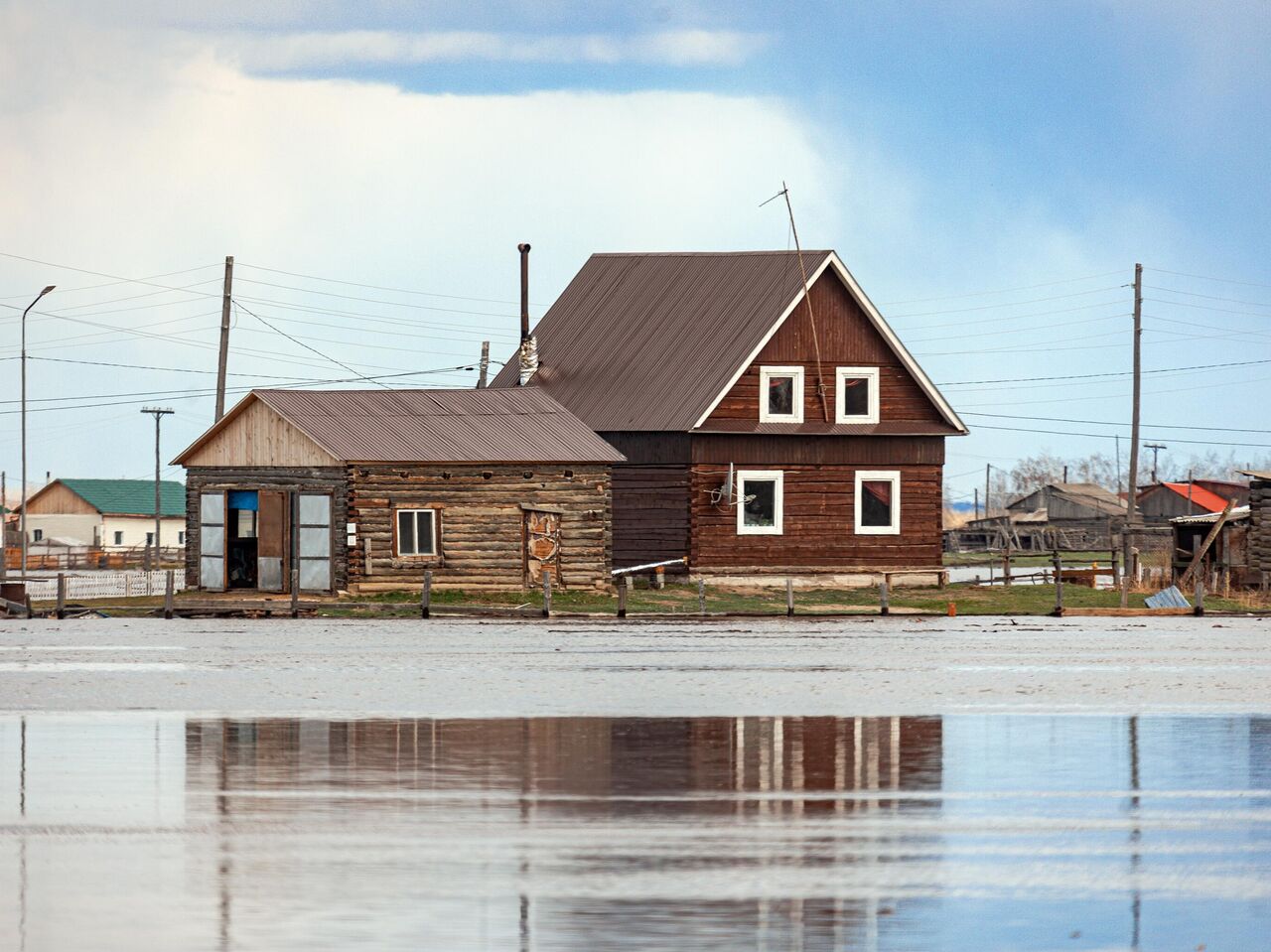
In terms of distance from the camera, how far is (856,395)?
56.1 meters

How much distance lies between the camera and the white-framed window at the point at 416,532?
49094mm

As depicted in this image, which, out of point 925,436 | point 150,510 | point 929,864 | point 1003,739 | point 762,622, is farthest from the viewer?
point 150,510

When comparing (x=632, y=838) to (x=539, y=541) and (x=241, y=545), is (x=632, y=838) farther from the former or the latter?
(x=241, y=545)

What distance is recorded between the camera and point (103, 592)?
192 ft

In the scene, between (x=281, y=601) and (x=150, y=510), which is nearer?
(x=281, y=601)

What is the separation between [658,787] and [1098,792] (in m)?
3.29

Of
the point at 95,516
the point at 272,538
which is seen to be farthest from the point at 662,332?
the point at 95,516

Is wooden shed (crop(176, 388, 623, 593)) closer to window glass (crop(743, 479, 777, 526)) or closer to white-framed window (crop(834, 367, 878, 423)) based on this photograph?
window glass (crop(743, 479, 777, 526))

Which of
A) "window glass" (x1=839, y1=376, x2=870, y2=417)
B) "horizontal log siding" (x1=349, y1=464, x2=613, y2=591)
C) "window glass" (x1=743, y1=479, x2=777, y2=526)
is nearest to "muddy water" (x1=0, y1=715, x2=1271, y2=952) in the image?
"horizontal log siding" (x1=349, y1=464, x2=613, y2=591)

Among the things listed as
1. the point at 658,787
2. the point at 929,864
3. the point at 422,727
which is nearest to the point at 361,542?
the point at 422,727

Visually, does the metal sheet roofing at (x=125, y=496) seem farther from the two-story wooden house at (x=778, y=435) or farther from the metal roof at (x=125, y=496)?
the two-story wooden house at (x=778, y=435)

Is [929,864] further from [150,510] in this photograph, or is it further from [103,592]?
[150,510]

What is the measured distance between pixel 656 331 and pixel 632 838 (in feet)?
154

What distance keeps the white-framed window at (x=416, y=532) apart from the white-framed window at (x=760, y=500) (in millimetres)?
9789
